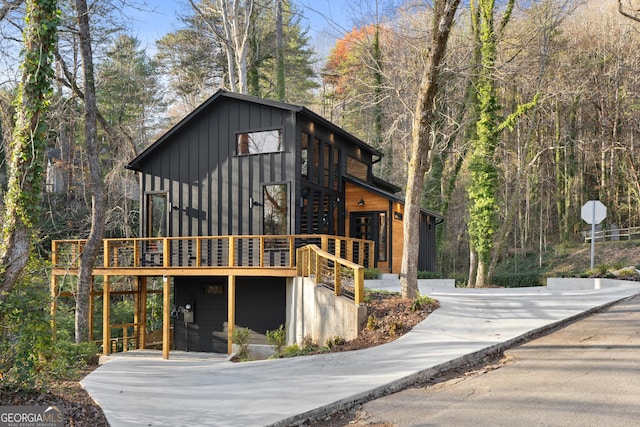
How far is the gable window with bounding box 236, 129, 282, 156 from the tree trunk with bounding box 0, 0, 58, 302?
28.0ft

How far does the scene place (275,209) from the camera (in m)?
14.7

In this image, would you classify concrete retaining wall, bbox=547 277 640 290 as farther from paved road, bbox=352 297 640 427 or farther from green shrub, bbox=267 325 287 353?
green shrub, bbox=267 325 287 353

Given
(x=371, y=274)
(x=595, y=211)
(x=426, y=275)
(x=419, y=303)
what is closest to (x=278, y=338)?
(x=419, y=303)

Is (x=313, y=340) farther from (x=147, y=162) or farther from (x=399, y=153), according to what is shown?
(x=399, y=153)

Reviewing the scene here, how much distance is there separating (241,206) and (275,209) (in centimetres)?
104

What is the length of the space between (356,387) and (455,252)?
90.6ft

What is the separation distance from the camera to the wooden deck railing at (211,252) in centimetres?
1366

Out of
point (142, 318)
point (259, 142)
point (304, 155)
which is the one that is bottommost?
point (142, 318)

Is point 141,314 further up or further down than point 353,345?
further down

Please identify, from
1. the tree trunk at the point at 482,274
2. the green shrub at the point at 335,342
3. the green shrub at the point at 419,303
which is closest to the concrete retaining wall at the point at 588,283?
the tree trunk at the point at 482,274

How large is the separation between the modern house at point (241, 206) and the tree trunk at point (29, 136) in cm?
699

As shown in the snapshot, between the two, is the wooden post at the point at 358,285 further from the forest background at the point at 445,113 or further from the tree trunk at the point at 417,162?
the forest background at the point at 445,113

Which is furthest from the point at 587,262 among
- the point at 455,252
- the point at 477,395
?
the point at 477,395

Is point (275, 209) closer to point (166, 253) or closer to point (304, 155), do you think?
point (304, 155)
